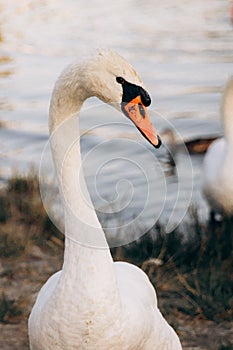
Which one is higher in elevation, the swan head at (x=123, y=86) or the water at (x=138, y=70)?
the swan head at (x=123, y=86)

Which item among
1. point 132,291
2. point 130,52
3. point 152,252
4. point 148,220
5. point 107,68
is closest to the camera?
point 107,68

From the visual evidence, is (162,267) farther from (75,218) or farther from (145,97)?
(145,97)

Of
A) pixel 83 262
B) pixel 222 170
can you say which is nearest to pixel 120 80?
pixel 83 262

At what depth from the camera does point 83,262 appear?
3705mm

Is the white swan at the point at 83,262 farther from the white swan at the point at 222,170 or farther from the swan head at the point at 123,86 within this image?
the white swan at the point at 222,170

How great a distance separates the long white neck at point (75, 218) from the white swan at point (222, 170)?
318 centimetres

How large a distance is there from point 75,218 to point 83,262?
180 millimetres

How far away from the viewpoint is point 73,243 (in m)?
3.71

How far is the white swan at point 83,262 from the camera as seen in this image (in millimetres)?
3580

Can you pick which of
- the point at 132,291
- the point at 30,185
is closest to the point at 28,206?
the point at 30,185

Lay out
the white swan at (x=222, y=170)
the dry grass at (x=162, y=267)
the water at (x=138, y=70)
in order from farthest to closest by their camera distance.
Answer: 1. the water at (x=138, y=70)
2. the white swan at (x=222, y=170)
3. the dry grass at (x=162, y=267)

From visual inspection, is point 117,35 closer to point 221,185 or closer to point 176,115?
point 176,115

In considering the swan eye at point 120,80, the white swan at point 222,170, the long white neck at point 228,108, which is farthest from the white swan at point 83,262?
the long white neck at point 228,108

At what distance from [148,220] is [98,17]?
8717mm
